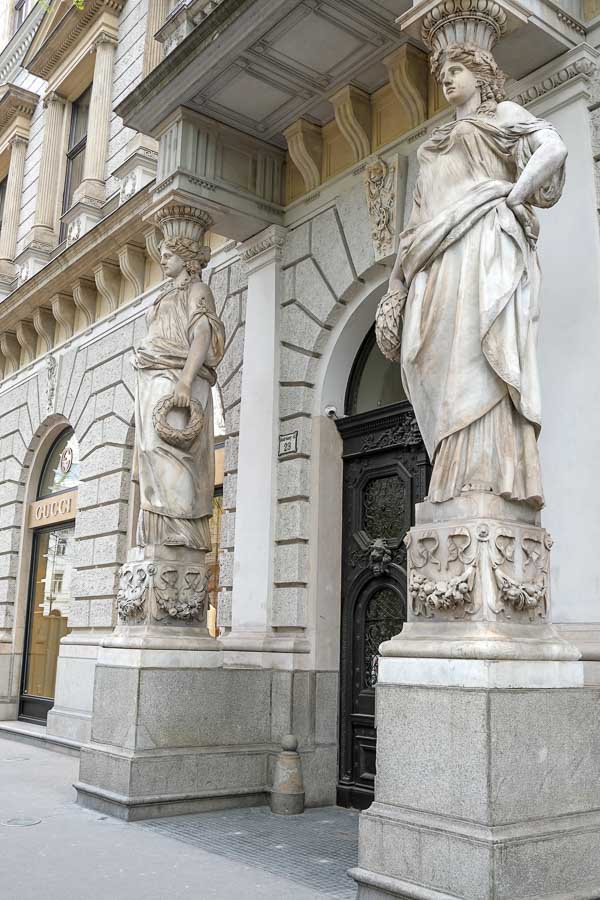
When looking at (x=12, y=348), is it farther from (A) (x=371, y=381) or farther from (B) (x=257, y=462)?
(A) (x=371, y=381)

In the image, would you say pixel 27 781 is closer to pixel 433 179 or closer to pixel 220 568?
pixel 220 568

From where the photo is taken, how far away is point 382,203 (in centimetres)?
862

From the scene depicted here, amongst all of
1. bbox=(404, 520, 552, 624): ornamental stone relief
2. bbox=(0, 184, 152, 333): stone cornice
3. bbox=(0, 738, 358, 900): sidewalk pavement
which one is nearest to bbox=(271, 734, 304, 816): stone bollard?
bbox=(0, 738, 358, 900): sidewalk pavement

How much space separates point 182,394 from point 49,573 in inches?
307

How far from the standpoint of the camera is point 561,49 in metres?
6.86

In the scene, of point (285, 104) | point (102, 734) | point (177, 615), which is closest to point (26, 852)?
point (102, 734)

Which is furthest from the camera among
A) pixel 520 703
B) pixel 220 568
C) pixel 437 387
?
pixel 220 568

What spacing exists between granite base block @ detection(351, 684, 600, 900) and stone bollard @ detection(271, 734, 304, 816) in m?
2.88

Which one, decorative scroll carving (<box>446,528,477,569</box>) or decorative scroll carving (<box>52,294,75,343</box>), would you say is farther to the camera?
decorative scroll carving (<box>52,294,75,343</box>)

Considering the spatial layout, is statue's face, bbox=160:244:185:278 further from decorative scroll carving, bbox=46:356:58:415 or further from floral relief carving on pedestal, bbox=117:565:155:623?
decorative scroll carving, bbox=46:356:58:415

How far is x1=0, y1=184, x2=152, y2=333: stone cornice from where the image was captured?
12409mm

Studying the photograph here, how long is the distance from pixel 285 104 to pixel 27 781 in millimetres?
7275

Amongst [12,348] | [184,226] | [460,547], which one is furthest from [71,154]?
[460,547]

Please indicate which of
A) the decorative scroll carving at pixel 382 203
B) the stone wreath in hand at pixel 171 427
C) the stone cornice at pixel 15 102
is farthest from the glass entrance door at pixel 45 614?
the stone cornice at pixel 15 102
